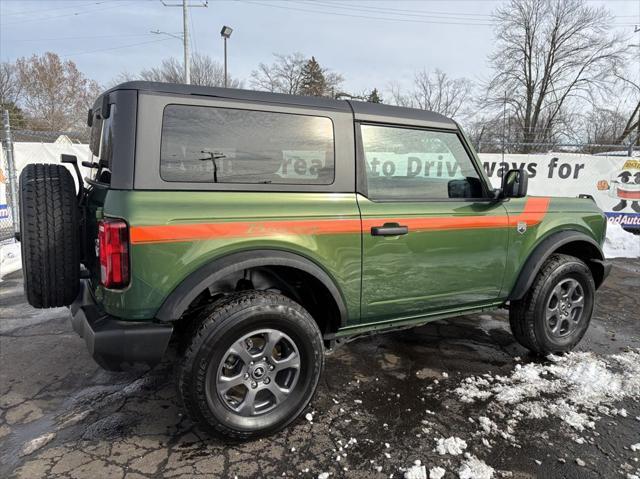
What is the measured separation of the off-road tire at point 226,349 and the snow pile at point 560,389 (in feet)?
3.85

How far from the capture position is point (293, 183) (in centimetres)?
261

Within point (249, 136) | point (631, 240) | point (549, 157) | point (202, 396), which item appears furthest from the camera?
point (549, 157)

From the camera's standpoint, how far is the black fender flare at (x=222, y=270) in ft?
7.38

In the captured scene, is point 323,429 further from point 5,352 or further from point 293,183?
point 5,352

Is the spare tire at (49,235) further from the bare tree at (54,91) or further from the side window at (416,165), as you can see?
the bare tree at (54,91)

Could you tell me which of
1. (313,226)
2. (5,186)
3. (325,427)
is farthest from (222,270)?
(5,186)

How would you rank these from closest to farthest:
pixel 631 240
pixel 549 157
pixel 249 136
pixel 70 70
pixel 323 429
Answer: pixel 249 136
pixel 323 429
pixel 631 240
pixel 549 157
pixel 70 70

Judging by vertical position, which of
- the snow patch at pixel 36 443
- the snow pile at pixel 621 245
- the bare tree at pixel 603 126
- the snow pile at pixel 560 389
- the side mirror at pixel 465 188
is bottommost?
the snow patch at pixel 36 443

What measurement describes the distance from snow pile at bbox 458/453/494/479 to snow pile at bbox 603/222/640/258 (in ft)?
24.4

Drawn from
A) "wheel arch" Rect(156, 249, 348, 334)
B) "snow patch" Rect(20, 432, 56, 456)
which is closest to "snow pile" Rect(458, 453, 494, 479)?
"wheel arch" Rect(156, 249, 348, 334)

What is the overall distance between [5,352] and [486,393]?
13.0 feet

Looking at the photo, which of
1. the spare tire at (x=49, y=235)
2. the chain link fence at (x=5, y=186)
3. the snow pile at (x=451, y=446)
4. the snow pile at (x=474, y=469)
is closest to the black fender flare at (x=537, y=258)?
the snow pile at (x=451, y=446)

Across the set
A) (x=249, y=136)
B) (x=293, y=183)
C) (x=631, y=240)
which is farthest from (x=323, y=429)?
(x=631, y=240)

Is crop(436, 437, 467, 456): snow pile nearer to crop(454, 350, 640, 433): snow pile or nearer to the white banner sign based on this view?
crop(454, 350, 640, 433): snow pile
